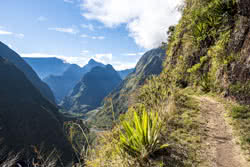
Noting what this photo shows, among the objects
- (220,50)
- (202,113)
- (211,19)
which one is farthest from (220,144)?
(211,19)

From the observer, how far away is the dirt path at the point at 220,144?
2494 millimetres

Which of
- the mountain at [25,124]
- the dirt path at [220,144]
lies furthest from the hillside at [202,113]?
the mountain at [25,124]

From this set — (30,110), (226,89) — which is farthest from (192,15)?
(30,110)

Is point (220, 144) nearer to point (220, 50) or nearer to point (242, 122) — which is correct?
point (242, 122)

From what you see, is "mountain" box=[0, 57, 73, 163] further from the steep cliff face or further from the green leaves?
the green leaves

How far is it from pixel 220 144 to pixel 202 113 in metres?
1.68

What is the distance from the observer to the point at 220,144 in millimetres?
2979

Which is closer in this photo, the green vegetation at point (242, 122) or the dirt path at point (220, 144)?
the dirt path at point (220, 144)

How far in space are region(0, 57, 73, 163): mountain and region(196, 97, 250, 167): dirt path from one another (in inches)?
2265

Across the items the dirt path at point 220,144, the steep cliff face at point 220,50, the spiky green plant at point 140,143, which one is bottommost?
the dirt path at point 220,144

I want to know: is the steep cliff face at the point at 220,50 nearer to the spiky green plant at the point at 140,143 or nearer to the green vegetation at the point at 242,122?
the green vegetation at the point at 242,122

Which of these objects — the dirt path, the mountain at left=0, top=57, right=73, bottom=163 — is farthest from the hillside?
the mountain at left=0, top=57, right=73, bottom=163

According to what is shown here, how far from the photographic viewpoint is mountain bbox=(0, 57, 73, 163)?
2192 inches

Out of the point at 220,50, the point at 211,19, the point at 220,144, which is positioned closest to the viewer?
the point at 220,144
